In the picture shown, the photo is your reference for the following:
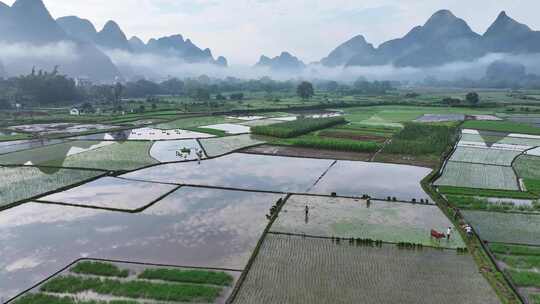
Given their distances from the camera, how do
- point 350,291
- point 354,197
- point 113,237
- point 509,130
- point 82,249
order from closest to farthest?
point 350,291 < point 82,249 < point 113,237 < point 354,197 < point 509,130

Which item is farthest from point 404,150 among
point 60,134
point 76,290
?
point 60,134

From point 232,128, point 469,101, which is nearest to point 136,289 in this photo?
point 232,128

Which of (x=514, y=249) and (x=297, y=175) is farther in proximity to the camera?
(x=297, y=175)

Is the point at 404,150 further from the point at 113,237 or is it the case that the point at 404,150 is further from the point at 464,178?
the point at 113,237

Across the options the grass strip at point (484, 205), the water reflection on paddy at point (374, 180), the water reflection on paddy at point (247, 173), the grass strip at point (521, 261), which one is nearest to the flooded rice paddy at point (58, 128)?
the water reflection on paddy at point (247, 173)

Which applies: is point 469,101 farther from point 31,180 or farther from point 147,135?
point 31,180

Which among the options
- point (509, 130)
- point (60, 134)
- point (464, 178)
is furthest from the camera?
point (509, 130)
